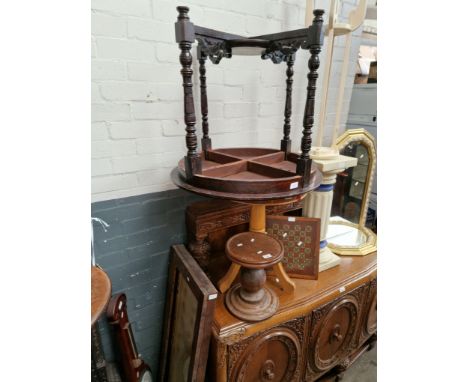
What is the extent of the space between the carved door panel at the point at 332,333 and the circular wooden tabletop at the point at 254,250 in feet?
1.30

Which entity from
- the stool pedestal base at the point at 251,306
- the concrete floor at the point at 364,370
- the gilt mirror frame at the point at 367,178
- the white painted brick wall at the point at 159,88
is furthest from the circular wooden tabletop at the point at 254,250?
the concrete floor at the point at 364,370

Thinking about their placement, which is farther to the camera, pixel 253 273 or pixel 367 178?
Result: pixel 367 178

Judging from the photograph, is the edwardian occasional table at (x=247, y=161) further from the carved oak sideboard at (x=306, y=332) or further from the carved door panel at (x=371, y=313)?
the carved door panel at (x=371, y=313)

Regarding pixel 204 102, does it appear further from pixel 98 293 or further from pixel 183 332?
pixel 183 332

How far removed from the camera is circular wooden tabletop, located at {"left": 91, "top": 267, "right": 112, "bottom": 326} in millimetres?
618

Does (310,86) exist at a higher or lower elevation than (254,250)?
higher

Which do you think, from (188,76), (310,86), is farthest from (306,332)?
(188,76)

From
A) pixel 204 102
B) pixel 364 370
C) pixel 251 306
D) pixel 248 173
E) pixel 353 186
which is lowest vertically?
pixel 364 370

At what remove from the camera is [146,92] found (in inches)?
39.1

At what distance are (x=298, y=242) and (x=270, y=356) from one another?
0.46 metres

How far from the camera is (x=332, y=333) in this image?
124cm

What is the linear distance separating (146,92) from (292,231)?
2.67ft

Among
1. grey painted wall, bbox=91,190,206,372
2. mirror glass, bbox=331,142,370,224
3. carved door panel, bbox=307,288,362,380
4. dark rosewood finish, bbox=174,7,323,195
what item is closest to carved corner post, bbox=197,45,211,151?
dark rosewood finish, bbox=174,7,323,195

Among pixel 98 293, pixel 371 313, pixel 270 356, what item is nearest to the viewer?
pixel 98 293
